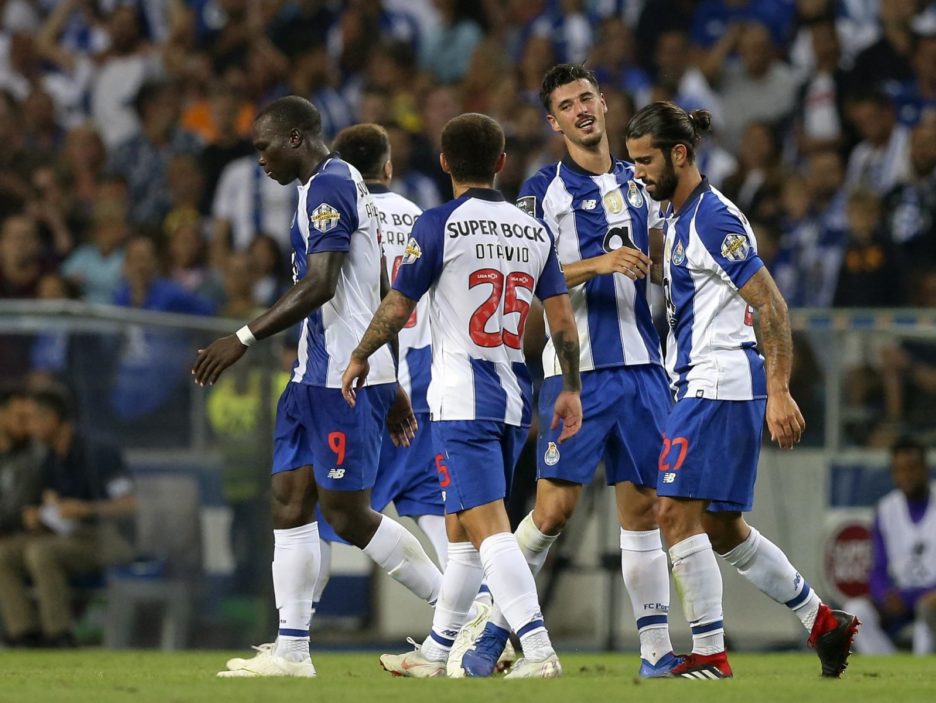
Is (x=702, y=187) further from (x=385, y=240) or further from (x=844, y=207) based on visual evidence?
(x=844, y=207)

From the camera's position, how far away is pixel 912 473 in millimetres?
11594

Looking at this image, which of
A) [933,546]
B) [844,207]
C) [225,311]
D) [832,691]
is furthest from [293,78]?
[832,691]

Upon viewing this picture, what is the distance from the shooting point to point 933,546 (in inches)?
448

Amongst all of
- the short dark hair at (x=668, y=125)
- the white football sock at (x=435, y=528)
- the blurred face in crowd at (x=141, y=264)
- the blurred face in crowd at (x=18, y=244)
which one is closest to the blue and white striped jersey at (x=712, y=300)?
the short dark hair at (x=668, y=125)

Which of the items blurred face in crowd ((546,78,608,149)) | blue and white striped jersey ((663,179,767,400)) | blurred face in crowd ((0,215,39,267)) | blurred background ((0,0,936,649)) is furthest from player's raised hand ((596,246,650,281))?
blurred face in crowd ((0,215,39,267))

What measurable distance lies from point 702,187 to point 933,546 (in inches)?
204

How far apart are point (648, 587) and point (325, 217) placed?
2.14 meters

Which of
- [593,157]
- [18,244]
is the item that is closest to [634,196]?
[593,157]

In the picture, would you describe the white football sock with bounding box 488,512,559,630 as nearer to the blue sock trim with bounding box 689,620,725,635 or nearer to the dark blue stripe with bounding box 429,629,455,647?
the dark blue stripe with bounding box 429,629,455,647

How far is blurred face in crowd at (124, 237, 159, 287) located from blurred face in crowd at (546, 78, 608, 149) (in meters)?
7.00

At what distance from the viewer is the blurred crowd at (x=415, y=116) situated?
1332 cm

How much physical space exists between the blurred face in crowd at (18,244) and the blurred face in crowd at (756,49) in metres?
6.38

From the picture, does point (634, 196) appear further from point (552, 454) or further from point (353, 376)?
point (353, 376)

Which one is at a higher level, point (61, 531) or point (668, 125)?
point (668, 125)
